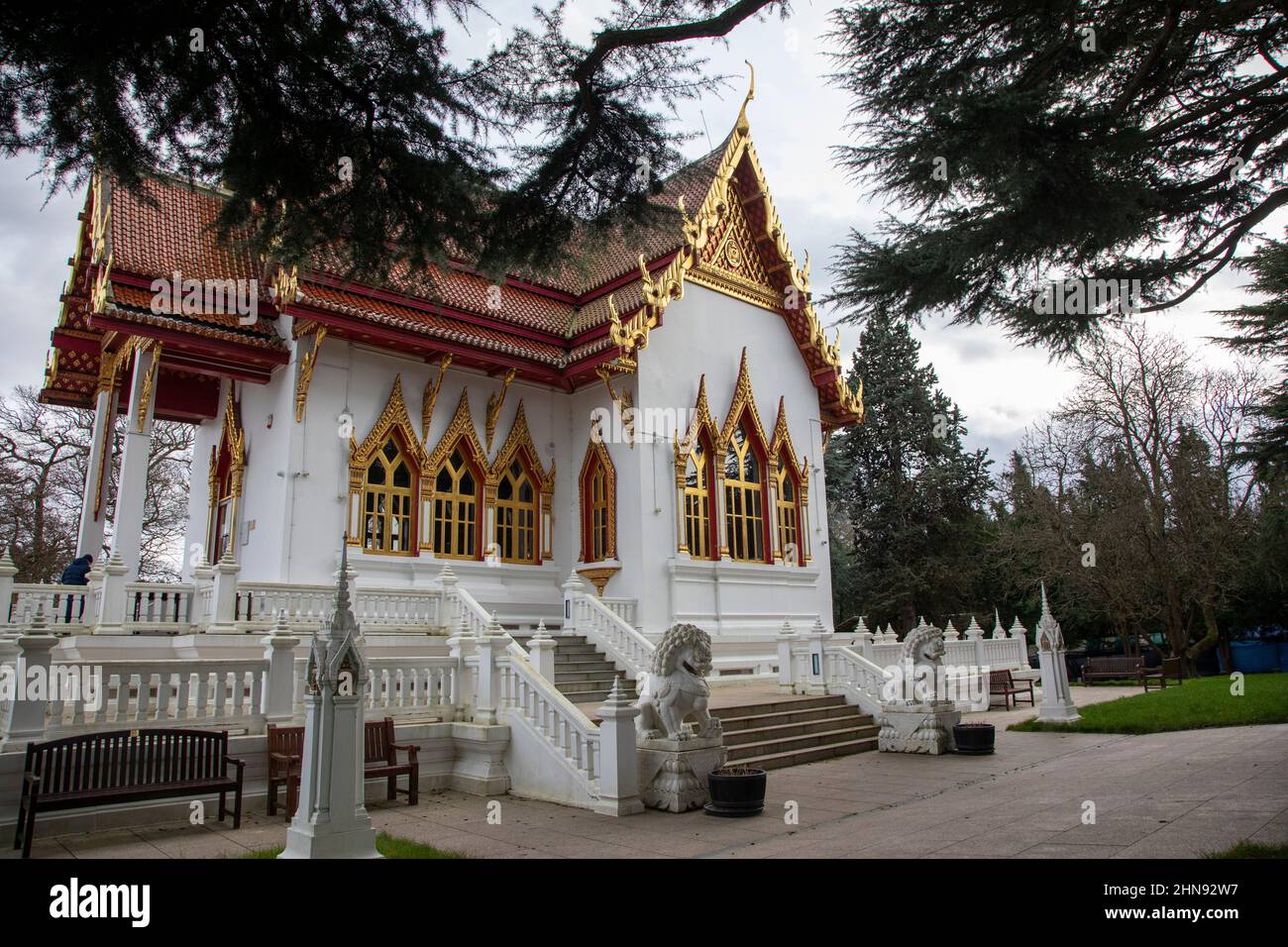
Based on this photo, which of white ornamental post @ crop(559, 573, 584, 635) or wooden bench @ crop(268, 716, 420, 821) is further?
white ornamental post @ crop(559, 573, 584, 635)

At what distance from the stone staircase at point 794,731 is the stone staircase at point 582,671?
1.63 m

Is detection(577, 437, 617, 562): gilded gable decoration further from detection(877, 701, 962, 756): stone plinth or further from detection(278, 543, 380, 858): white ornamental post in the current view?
detection(278, 543, 380, 858): white ornamental post

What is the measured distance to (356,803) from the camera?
5.36 meters

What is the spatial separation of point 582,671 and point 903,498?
20607mm

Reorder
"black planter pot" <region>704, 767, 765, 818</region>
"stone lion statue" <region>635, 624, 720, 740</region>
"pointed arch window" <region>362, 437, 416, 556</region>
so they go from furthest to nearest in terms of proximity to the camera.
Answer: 1. "pointed arch window" <region>362, 437, 416, 556</region>
2. "stone lion statue" <region>635, 624, 720, 740</region>
3. "black planter pot" <region>704, 767, 765, 818</region>

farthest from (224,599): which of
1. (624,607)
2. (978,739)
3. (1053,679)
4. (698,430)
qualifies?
(1053,679)

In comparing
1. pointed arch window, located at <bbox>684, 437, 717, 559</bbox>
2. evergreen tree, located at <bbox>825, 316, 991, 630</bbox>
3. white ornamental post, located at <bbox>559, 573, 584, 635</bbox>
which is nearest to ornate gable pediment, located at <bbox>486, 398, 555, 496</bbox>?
pointed arch window, located at <bbox>684, 437, 717, 559</bbox>

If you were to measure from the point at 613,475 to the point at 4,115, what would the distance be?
1198cm

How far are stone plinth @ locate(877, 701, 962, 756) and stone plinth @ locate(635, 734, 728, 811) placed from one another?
397 centimetres

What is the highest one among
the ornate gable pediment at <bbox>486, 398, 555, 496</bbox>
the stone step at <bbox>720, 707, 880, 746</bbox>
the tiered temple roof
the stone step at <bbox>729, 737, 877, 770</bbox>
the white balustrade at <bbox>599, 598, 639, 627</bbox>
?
the tiered temple roof

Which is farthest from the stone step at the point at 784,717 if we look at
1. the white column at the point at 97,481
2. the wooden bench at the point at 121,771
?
the white column at the point at 97,481

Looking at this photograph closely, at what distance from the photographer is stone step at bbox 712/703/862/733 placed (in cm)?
1077

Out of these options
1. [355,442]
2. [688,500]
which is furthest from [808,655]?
[355,442]
